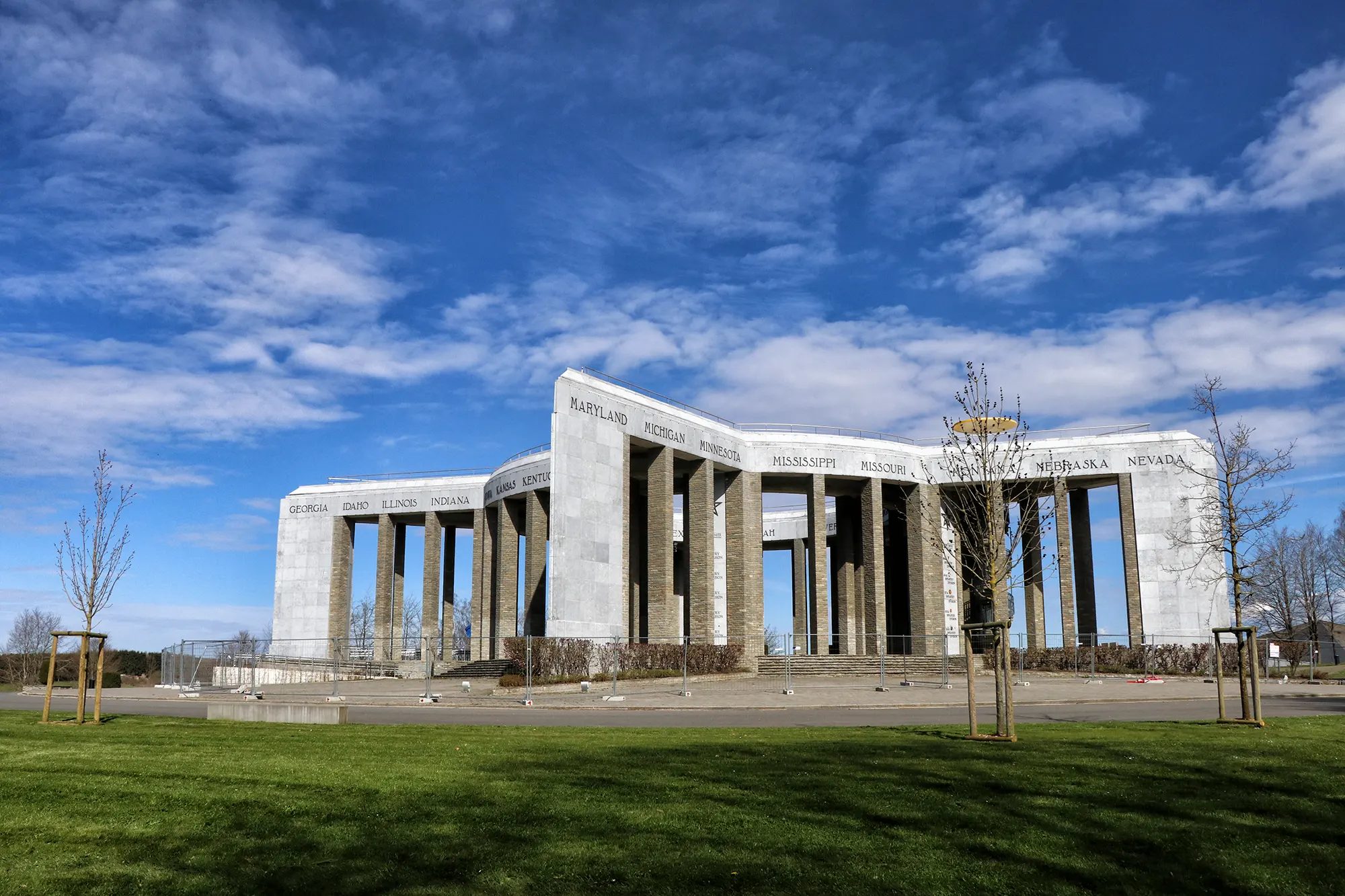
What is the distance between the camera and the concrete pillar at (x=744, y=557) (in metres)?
49.0

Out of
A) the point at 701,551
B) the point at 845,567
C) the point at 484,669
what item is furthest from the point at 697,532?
the point at 845,567

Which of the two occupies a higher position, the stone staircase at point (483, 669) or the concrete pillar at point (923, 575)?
the concrete pillar at point (923, 575)

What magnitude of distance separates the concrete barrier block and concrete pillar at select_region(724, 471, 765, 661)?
30.7 metres

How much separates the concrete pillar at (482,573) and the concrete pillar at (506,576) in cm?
119

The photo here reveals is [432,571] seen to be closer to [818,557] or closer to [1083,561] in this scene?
[818,557]

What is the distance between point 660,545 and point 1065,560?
22453mm

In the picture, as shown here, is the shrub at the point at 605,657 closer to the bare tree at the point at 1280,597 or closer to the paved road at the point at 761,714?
the paved road at the point at 761,714

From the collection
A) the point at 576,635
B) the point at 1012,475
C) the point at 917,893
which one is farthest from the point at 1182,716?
the point at 1012,475

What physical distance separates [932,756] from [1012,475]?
3986 centimetres

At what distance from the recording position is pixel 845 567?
60188 millimetres

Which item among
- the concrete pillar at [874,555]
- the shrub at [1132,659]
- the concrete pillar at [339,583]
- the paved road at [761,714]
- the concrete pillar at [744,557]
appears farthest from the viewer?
the concrete pillar at [339,583]

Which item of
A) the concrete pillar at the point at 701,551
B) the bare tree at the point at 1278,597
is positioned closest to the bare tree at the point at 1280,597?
the bare tree at the point at 1278,597

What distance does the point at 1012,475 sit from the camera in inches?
1951

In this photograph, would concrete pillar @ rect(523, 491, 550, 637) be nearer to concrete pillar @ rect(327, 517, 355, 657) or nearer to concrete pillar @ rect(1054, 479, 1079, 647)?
concrete pillar @ rect(327, 517, 355, 657)
